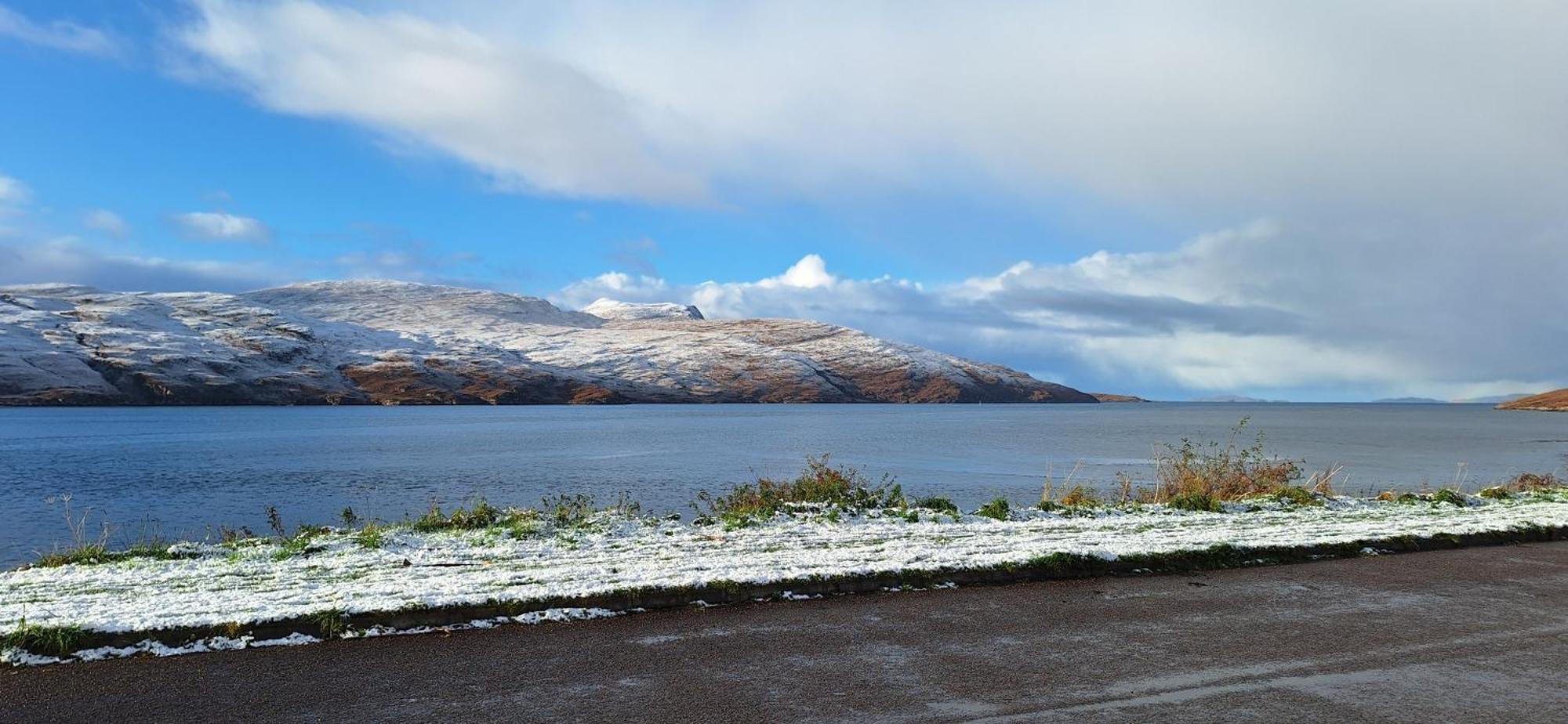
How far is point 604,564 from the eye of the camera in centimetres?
1139

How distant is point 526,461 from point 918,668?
139ft

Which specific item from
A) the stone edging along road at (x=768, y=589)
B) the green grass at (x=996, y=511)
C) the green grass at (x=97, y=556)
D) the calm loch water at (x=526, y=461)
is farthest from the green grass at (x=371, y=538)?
the calm loch water at (x=526, y=461)

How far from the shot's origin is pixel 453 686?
6996 mm

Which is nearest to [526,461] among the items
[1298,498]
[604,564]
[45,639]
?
[1298,498]

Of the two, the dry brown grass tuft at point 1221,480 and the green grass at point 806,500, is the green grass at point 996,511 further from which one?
the dry brown grass tuft at point 1221,480

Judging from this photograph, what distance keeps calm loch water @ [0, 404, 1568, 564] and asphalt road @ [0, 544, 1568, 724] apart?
16013 mm

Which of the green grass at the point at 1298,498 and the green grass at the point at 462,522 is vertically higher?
the green grass at the point at 1298,498

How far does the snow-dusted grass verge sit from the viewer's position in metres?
8.44

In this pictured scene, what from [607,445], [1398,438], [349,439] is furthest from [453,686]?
[1398,438]

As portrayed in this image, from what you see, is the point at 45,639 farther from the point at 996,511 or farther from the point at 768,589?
the point at 996,511

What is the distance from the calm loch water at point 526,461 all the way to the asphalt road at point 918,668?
1601cm

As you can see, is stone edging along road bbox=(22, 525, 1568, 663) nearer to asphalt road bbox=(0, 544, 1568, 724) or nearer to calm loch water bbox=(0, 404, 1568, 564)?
asphalt road bbox=(0, 544, 1568, 724)

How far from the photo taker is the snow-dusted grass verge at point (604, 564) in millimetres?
8438

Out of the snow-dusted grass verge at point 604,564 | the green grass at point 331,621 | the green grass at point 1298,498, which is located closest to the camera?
the green grass at point 331,621
